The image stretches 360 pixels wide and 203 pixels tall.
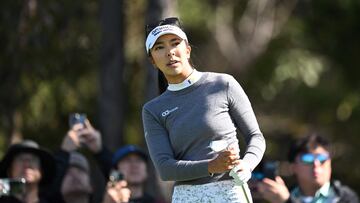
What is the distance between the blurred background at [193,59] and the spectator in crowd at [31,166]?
2735 millimetres

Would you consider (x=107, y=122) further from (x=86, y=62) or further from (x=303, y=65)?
(x=303, y=65)

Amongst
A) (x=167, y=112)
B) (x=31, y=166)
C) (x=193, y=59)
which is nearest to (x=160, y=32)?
(x=167, y=112)

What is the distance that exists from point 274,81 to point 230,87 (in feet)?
51.6

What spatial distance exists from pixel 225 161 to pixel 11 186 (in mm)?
3245

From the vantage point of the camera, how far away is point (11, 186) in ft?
29.5

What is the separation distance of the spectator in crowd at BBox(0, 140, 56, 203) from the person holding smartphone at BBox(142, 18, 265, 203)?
3076mm

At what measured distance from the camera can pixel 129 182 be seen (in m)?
9.84

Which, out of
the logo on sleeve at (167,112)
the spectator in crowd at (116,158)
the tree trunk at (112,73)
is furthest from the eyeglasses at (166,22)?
the tree trunk at (112,73)

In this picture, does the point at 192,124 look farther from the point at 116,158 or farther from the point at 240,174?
the point at 116,158

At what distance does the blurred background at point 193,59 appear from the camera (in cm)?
1352

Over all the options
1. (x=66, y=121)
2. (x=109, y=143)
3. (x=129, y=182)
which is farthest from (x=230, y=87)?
(x=66, y=121)

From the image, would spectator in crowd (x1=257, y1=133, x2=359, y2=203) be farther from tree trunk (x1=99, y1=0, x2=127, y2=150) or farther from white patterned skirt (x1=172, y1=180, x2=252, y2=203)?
tree trunk (x1=99, y1=0, x2=127, y2=150)

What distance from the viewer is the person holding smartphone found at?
6320 mm

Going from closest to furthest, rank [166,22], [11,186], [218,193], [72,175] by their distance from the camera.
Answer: [218,193], [166,22], [11,186], [72,175]
